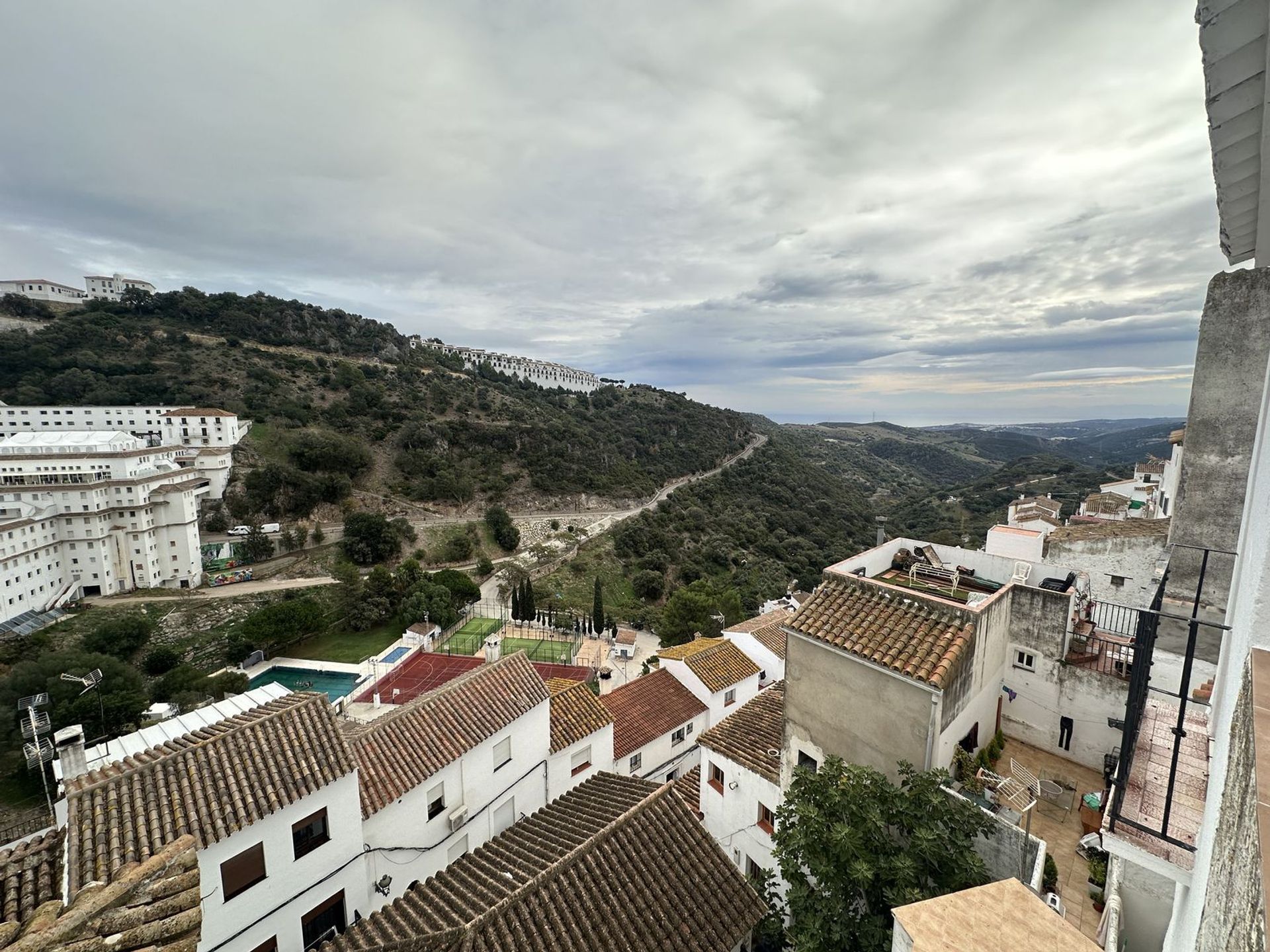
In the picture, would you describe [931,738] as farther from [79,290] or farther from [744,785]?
[79,290]

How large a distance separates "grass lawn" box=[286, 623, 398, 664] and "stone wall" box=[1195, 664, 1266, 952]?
36898mm

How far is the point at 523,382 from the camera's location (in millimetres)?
103062

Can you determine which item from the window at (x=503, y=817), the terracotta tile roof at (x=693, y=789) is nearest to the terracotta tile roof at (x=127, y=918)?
the terracotta tile roof at (x=693, y=789)

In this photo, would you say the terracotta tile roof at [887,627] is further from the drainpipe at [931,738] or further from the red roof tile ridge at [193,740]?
the red roof tile ridge at [193,740]

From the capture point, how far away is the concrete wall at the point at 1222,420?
4.77 meters

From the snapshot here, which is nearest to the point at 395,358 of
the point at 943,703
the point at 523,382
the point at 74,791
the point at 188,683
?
the point at 523,382

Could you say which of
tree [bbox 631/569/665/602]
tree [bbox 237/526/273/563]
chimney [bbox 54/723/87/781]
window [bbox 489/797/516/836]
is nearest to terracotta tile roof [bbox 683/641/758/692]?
window [bbox 489/797/516/836]

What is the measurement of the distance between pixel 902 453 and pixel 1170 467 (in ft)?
437

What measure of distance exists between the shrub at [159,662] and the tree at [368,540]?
51.0 ft

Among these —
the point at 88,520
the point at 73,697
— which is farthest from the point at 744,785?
the point at 88,520

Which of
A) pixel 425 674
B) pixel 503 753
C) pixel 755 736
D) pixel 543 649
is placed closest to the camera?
pixel 755 736

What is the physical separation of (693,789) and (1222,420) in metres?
12.7

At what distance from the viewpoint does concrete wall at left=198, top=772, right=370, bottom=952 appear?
802cm

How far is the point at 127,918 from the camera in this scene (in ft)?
9.53
